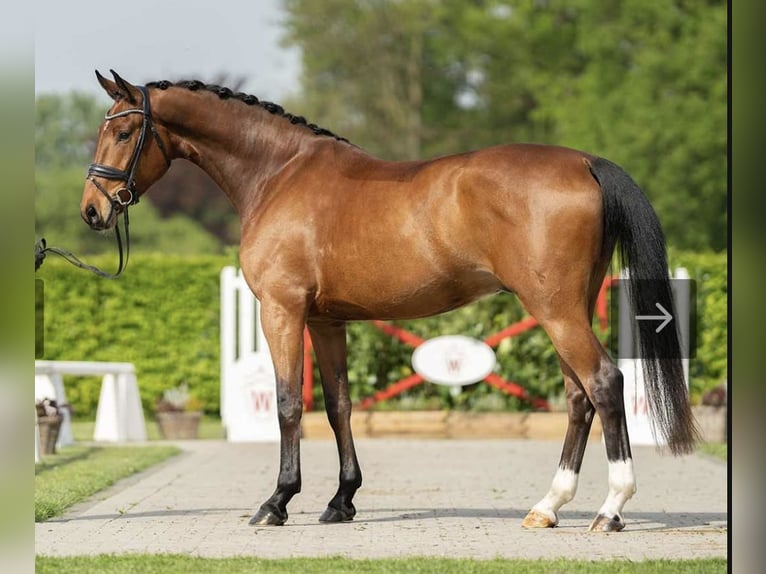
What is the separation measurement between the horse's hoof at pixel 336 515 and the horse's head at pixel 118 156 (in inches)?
79.3

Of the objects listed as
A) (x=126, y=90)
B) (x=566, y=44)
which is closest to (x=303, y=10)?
(x=566, y=44)

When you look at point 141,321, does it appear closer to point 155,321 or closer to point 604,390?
point 155,321

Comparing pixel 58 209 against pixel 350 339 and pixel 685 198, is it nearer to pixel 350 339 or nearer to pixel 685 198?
pixel 685 198

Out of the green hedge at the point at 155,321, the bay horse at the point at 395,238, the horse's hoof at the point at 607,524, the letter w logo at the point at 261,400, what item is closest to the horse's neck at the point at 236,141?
the bay horse at the point at 395,238

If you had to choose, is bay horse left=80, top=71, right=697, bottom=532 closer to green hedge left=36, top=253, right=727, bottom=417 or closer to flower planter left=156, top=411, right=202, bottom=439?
flower planter left=156, top=411, right=202, bottom=439

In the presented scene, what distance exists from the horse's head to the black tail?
253cm

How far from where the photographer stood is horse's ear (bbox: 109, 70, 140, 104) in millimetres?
6301

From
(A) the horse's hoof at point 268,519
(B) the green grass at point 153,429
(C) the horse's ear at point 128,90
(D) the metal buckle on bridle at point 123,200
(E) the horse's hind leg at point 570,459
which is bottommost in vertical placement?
(B) the green grass at point 153,429

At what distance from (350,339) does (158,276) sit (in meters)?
3.97

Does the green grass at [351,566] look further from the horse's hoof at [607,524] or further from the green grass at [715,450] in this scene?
the green grass at [715,450]

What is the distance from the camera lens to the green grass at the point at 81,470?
7250 millimetres

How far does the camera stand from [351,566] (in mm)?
4727

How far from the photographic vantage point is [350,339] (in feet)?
44.0

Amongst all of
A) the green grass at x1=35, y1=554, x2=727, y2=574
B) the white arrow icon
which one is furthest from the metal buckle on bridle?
the white arrow icon
